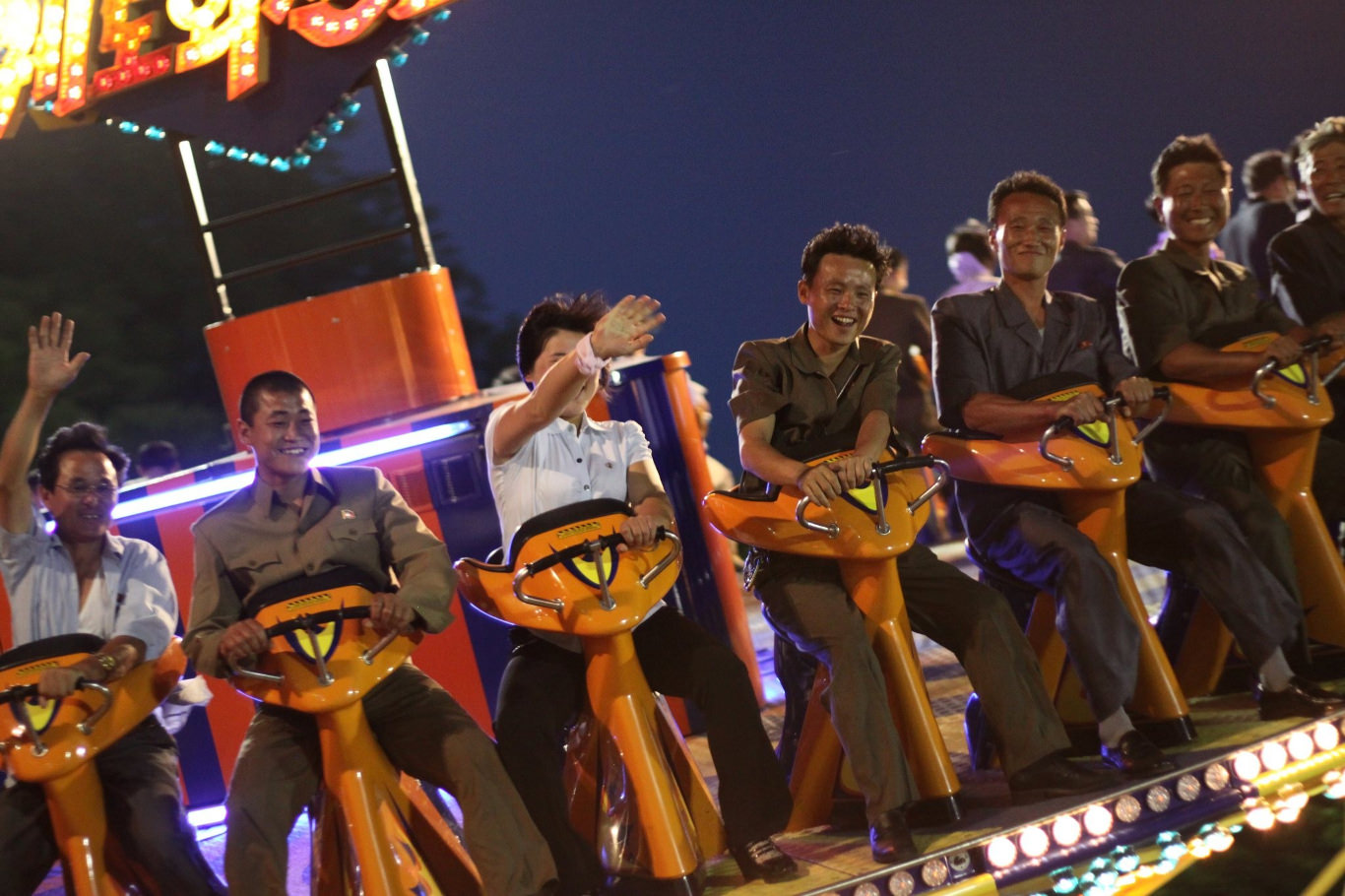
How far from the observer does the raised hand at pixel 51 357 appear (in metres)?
3.36

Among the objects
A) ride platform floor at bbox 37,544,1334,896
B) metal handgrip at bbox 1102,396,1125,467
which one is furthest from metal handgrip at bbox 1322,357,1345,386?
ride platform floor at bbox 37,544,1334,896

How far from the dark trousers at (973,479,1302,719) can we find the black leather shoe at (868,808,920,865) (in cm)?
64

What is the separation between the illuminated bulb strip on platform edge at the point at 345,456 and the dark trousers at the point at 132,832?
5.14 feet

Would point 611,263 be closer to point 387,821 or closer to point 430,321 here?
point 430,321

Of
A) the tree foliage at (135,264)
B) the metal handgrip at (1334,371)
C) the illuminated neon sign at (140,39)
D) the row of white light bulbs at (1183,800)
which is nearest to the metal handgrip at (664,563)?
the row of white light bulbs at (1183,800)

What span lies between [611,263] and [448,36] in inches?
175

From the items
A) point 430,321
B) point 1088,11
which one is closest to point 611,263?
point 1088,11

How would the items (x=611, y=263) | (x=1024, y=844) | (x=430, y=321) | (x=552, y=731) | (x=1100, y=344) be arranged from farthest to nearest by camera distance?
(x=611, y=263)
(x=430, y=321)
(x=1100, y=344)
(x=552, y=731)
(x=1024, y=844)

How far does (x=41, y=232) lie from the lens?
1554 centimetres

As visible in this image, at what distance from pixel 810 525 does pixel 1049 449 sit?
789 mm

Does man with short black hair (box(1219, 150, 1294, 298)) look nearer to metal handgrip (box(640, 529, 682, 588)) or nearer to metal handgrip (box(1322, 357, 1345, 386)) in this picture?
metal handgrip (box(1322, 357, 1345, 386))

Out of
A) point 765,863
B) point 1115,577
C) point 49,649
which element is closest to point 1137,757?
point 1115,577

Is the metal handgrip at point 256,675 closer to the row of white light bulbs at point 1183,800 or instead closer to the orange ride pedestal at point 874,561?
the orange ride pedestal at point 874,561

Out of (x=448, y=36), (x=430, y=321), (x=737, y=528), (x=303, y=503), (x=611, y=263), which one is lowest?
(x=737, y=528)
